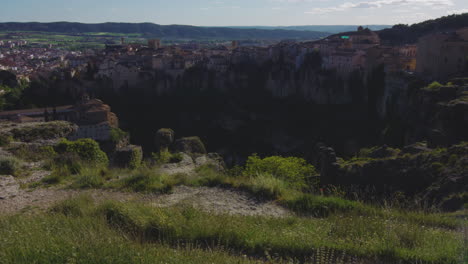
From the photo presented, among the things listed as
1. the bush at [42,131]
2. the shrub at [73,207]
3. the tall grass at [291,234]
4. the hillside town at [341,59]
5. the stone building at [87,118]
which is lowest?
the stone building at [87,118]

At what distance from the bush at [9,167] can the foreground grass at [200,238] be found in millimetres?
5196

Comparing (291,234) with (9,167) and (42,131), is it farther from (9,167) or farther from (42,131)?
(42,131)

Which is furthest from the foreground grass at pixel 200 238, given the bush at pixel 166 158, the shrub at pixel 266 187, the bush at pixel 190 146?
the bush at pixel 190 146

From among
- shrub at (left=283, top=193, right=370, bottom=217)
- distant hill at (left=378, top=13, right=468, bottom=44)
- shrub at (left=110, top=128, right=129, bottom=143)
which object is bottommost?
shrub at (left=110, top=128, right=129, bottom=143)

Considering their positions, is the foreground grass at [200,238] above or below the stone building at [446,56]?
below

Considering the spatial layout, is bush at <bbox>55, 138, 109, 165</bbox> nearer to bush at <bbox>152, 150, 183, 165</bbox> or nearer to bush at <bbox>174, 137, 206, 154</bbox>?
bush at <bbox>152, 150, 183, 165</bbox>

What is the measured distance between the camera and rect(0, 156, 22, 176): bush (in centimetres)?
1120

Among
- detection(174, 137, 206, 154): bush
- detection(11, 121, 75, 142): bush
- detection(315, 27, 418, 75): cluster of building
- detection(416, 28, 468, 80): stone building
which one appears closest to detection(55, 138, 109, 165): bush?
detection(11, 121, 75, 142): bush

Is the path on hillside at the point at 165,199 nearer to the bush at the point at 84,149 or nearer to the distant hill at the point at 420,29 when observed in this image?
the bush at the point at 84,149

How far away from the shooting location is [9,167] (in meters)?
11.3

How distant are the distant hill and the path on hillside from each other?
7745 cm

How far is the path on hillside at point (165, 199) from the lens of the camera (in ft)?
26.5

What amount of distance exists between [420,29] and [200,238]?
92329mm

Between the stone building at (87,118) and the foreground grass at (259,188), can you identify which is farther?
the stone building at (87,118)
